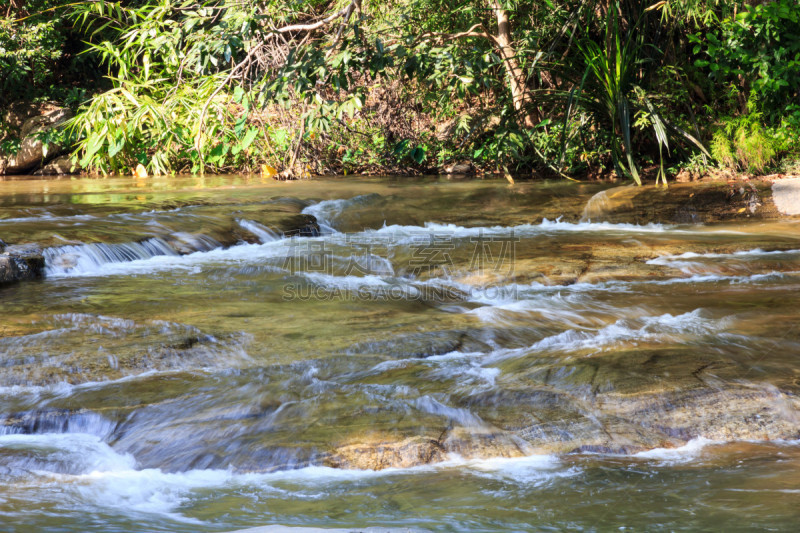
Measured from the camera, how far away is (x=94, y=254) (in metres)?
5.50

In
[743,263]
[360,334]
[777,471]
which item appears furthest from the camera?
[743,263]

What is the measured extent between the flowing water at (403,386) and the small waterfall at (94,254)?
15 millimetres

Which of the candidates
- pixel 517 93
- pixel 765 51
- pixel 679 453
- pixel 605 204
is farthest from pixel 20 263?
pixel 765 51

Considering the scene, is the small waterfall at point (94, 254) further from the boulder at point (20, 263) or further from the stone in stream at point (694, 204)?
the stone in stream at point (694, 204)

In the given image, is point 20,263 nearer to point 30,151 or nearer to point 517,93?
point 517,93

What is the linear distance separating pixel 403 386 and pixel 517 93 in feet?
23.4

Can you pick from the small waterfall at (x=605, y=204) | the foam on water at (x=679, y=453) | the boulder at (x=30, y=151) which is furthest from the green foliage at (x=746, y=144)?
the boulder at (x=30, y=151)


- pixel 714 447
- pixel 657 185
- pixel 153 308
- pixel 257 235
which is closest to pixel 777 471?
pixel 714 447

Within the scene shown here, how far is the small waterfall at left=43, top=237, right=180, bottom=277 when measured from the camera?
523cm

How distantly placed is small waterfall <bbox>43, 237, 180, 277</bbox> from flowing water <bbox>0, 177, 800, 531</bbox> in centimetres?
1

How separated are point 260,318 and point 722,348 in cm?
240

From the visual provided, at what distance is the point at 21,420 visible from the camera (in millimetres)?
2895

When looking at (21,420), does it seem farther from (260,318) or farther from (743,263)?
(743,263)

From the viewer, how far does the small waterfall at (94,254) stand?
5.23 m
